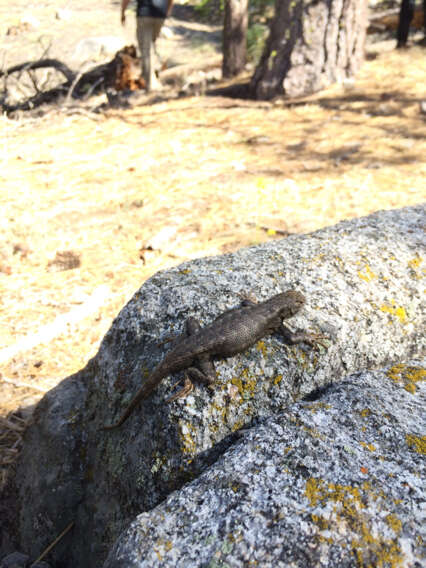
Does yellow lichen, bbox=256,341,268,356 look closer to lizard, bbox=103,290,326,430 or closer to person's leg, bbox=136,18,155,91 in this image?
lizard, bbox=103,290,326,430

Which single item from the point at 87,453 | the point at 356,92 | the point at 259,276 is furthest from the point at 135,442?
the point at 356,92

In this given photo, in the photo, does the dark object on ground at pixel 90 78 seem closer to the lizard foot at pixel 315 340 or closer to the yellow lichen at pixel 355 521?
the lizard foot at pixel 315 340

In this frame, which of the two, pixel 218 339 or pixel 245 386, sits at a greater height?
pixel 218 339

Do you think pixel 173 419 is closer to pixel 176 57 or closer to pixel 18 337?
pixel 18 337

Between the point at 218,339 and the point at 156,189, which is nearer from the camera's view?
the point at 218,339

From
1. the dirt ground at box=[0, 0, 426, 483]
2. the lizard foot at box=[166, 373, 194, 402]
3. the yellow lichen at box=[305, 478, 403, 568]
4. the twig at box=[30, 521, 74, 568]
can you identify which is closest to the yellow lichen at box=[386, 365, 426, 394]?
the yellow lichen at box=[305, 478, 403, 568]

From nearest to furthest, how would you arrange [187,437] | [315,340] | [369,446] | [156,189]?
[369,446] → [187,437] → [315,340] → [156,189]

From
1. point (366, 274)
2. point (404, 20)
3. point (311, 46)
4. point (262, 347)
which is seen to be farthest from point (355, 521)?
point (404, 20)

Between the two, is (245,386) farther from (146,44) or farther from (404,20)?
(404,20)
